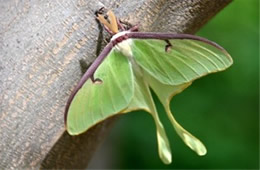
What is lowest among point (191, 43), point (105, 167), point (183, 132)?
point (105, 167)

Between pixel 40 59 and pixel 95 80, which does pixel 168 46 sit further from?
pixel 40 59

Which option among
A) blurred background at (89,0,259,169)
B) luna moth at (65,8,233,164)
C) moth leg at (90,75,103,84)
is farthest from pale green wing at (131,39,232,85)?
blurred background at (89,0,259,169)

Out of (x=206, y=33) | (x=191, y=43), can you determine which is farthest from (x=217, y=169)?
(x=191, y=43)

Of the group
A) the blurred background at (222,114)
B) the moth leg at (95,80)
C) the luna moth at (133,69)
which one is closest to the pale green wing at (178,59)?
the luna moth at (133,69)

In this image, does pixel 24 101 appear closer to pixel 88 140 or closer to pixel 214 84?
pixel 88 140

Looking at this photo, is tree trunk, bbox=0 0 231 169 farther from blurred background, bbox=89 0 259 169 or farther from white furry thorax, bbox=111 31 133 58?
blurred background, bbox=89 0 259 169

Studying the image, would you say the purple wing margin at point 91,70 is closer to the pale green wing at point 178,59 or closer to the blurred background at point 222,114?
the pale green wing at point 178,59
